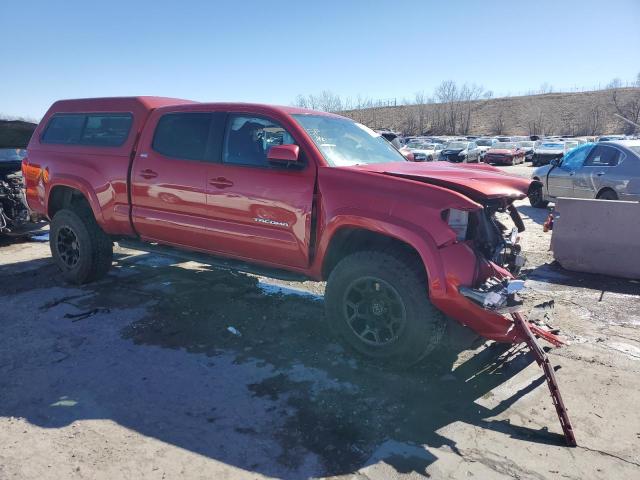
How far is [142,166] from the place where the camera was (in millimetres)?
5059

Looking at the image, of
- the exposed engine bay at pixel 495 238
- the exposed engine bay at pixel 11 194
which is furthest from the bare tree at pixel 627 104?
the exposed engine bay at pixel 11 194

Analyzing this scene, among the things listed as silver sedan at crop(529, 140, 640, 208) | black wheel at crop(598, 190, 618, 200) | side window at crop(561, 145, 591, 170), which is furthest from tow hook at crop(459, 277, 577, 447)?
side window at crop(561, 145, 591, 170)

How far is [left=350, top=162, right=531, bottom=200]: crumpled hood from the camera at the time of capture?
3.47 m

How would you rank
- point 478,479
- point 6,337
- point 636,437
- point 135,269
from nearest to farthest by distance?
point 478,479
point 636,437
point 6,337
point 135,269

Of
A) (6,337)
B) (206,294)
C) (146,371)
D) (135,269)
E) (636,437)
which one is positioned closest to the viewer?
(636,437)

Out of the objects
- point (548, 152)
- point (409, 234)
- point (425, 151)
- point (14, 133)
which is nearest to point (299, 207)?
point (409, 234)

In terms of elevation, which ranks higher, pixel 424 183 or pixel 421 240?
pixel 424 183

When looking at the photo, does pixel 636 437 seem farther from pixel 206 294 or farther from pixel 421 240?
pixel 206 294

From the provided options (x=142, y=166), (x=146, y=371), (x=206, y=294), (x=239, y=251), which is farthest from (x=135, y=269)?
(x=146, y=371)

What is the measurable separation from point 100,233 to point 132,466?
3.64 meters

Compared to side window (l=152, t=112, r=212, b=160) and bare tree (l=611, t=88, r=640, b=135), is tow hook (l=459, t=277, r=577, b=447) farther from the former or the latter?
bare tree (l=611, t=88, r=640, b=135)

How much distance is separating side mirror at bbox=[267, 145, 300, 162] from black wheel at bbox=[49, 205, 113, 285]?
2.91 metres

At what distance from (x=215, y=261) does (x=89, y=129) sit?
2.39 meters

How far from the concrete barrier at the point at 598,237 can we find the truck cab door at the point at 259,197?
4264 millimetres
